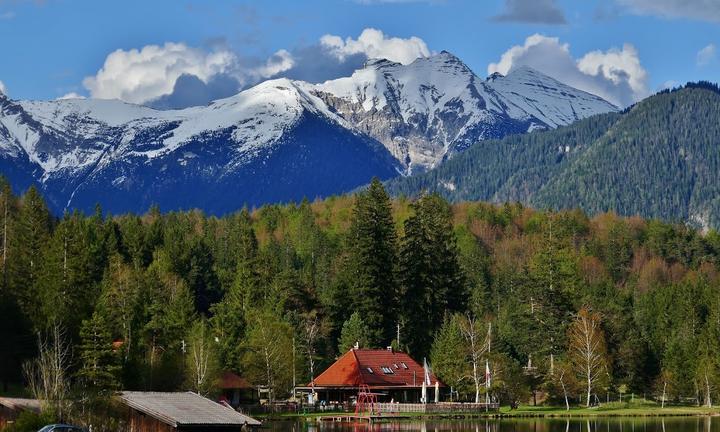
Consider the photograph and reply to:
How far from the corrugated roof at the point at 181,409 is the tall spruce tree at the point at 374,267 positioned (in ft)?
168

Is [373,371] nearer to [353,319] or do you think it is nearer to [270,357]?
[270,357]

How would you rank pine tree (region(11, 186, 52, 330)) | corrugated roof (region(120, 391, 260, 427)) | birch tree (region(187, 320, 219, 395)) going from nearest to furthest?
corrugated roof (region(120, 391, 260, 427)) → birch tree (region(187, 320, 219, 395)) → pine tree (region(11, 186, 52, 330))

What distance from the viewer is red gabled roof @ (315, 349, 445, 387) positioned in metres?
123

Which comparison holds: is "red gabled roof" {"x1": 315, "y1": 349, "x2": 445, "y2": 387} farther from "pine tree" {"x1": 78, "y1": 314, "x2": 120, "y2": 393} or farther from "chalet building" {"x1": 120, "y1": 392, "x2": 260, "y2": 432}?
"chalet building" {"x1": 120, "y1": 392, "x2": 260, "y2": 432}

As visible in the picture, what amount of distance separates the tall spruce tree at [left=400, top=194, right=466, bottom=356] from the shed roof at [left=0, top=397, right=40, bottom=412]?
6379 cm

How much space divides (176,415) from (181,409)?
182 cm

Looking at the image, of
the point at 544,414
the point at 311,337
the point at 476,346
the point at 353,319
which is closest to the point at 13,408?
the point at 544,414

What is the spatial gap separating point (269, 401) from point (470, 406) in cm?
1848

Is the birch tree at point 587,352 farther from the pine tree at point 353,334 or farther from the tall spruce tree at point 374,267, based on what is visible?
the pine tree at point 353,334

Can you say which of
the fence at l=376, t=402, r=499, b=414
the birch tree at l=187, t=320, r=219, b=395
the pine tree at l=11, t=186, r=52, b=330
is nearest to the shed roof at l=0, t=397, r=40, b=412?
the birch tree at l=187, t=320, r=219, b=395

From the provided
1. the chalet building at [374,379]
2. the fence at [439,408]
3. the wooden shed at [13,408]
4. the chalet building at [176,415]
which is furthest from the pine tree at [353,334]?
the wooden shed at [13,408]

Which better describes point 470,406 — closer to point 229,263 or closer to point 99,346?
point 99,346

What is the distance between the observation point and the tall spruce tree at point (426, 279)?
453ft

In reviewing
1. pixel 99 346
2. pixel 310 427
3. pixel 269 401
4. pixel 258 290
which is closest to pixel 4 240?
pixel 258 290
